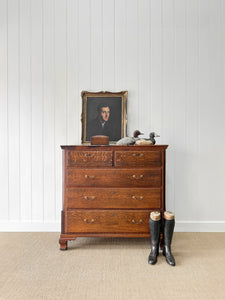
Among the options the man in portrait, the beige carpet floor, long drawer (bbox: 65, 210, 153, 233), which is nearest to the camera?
the beige carpet floor

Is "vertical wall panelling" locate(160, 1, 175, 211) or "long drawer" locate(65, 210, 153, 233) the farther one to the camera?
"vertical wall panelling" locate(160, 1, 175, 211)

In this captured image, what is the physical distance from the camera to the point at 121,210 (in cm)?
231

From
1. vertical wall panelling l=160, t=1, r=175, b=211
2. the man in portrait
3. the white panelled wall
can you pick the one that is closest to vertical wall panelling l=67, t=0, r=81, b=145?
the white panelled wall

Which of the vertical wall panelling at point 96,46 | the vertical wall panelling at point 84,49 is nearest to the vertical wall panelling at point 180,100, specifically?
the vertical wall panelling at point 96,46

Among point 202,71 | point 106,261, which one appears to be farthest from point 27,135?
point 202,71

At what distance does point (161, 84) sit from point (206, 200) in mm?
1540

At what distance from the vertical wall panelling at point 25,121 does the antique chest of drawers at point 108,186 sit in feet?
2.74

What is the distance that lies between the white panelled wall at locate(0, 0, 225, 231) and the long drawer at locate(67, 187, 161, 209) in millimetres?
667

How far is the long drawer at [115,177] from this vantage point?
2.32m

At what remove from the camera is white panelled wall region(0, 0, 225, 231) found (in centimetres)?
291

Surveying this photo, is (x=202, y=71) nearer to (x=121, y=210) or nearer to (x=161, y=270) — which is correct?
(x=121, y=210)

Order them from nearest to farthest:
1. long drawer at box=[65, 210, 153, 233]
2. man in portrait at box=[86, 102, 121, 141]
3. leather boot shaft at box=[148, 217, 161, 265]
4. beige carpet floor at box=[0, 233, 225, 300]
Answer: beige carpet floor at box=[0, 233, 225, 300], leather boot shaft at box=[148, 217, 161, 265], long drawer at box=[65, 210, 153, 233], man in portrait at box=[86, 102, 121, 141]

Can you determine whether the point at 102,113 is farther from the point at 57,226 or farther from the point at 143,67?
the point at 57,226

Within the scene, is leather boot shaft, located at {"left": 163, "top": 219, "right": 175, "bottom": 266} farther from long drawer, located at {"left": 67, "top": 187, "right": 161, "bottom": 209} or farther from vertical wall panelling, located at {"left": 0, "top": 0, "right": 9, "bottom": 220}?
vertical wall panelling, located at {"left": 0, "top": 0, "right": 9, "bottom": 220}
